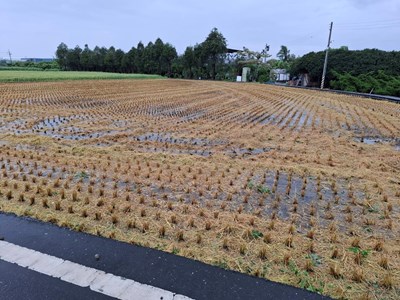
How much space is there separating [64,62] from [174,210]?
81.2 meters

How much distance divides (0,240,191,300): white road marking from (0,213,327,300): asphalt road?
0.13 ft

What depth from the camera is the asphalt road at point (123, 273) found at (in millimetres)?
2164

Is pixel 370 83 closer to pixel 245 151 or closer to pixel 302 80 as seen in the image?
pixel 302 80

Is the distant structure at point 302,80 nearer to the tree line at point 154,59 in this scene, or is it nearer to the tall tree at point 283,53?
the tree line at point 154,59

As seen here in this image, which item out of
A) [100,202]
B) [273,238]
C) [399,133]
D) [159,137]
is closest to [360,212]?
[273,238]

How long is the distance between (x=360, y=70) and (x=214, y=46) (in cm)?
2519

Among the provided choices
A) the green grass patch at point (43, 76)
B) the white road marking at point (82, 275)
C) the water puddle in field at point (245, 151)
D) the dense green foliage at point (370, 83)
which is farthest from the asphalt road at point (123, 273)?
the dense green foliage at point (370, 83)

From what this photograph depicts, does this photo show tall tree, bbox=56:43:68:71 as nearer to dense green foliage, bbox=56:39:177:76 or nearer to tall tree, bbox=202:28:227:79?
dense green foliage, bbox=56:39:177:76

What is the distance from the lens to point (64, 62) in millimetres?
73625

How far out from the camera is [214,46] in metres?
52.0

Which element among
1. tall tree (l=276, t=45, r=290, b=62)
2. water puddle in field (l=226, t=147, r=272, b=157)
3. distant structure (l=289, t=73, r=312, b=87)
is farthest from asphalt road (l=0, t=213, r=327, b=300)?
tall tree (l=276, t=45, r=290, b=62)

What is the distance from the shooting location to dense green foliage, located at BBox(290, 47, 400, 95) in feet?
102

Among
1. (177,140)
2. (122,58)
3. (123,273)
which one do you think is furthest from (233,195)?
(122,58)

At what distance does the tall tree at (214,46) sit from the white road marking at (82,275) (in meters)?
53.2
